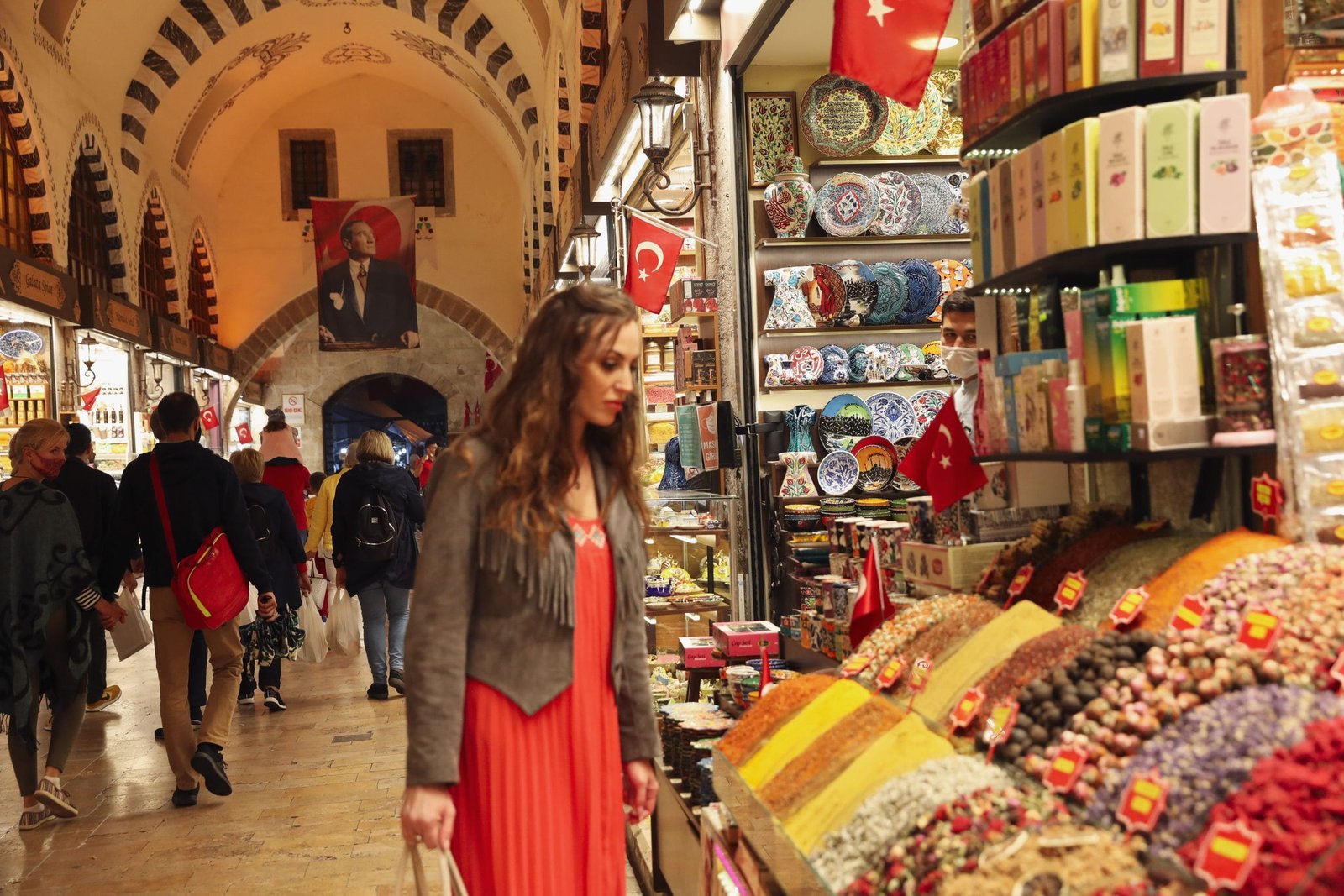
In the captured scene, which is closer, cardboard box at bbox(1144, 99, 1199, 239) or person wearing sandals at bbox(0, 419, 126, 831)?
cardboard box at bbox(1144, 99, 1199, 239)

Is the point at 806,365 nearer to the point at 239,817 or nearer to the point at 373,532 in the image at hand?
the point at 373,532

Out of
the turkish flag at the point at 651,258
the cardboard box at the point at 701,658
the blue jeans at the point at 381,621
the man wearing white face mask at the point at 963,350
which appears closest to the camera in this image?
the man wearing white face mask at the point at 963,350

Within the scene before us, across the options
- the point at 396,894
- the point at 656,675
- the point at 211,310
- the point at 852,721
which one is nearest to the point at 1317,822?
the point at 852,721

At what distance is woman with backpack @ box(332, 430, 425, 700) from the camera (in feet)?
24.2

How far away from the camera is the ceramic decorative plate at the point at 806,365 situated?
6.01 metres

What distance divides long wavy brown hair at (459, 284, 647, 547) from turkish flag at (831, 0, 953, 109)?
71.7 inches

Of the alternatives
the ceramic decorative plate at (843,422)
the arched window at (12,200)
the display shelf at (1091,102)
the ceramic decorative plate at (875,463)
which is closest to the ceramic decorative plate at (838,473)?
the ceramic decorative plate at (875,463)

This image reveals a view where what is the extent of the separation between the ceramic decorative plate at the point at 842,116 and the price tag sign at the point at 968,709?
4.13 m

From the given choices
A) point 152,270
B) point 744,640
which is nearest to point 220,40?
point 152,270

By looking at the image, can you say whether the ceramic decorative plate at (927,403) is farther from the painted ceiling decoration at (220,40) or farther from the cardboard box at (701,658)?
the painted ceiling decoration at (220,40)

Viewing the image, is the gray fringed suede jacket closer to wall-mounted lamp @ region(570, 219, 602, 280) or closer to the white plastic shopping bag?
the white plastic shopping bag

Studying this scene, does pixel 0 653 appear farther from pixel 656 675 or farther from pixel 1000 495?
pixel 1000 495

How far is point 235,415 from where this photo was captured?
71.9 feet

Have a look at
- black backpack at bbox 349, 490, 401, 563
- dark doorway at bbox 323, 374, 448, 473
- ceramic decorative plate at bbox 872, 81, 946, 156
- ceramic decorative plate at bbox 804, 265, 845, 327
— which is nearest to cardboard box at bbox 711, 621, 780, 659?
ceramic decorative plate at bbox 804, 265, 845, 327
